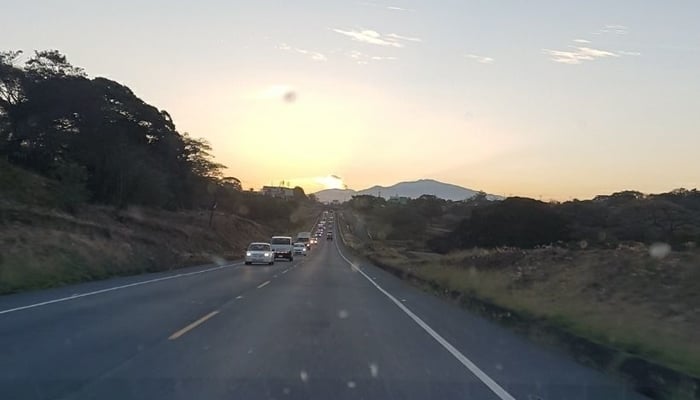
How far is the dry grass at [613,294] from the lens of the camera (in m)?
13.1

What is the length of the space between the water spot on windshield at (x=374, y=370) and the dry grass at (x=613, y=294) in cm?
391

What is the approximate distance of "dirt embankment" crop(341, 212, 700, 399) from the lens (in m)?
11.1

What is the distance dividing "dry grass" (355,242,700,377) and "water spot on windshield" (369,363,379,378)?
3910 mm

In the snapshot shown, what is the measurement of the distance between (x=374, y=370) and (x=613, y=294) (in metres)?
11.0

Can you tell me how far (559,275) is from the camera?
25.7 metres

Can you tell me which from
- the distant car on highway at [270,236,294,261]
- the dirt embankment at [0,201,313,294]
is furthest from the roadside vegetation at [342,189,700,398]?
the dirt embankment at [0,201,313,294]

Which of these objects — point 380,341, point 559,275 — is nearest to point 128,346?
point 380,341

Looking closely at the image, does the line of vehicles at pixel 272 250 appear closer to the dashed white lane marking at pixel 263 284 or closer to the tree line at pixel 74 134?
the tree line at pixel 74 134

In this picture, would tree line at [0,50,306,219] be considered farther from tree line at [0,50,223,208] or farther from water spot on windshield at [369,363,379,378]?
water spot on windshield at [369,363,379,378]

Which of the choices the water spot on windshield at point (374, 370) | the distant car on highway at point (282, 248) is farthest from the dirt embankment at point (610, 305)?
the distant car on highway at point (282, 248)

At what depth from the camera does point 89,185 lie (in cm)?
6788

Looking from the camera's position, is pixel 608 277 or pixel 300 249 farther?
pixel 300 249

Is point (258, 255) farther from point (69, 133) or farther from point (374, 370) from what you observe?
point (374, 370)

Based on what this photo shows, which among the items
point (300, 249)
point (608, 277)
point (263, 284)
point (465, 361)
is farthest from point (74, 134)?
point (465, 361)
